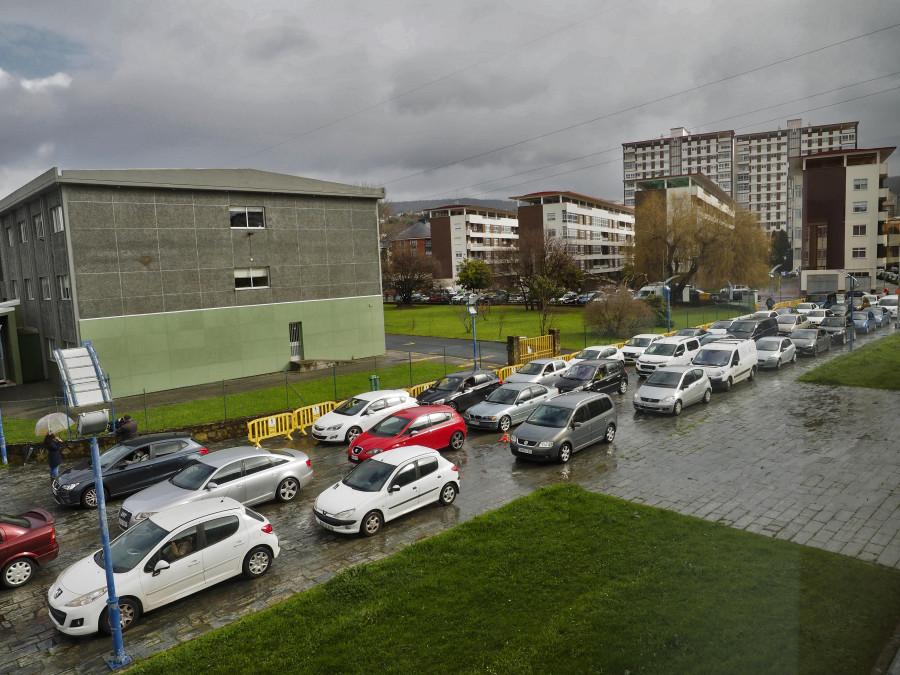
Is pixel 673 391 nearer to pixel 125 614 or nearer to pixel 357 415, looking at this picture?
pixel 357 415

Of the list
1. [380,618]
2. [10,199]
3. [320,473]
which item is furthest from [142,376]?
[380,618]

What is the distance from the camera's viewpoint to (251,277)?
32406 millimetres

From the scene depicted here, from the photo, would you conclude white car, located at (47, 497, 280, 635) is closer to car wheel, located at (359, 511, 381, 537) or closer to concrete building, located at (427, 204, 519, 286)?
car wheel, located at (359, 511, 381, 537)

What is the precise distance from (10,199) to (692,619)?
124 feet

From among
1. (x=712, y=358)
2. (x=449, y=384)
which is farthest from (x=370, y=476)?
(x=712, y=358)

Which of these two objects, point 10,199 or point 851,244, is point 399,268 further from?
point 851,244

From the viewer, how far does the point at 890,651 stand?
779 centimetres

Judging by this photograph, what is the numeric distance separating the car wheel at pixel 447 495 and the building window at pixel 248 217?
22761 millimetres

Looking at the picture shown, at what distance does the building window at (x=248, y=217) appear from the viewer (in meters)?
31.8

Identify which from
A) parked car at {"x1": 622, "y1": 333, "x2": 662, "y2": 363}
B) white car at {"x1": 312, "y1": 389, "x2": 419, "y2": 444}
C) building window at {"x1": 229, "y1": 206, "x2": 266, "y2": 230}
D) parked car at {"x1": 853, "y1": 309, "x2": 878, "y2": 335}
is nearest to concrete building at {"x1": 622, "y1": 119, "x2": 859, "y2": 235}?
parked car at {"x1": 853, "y1": 309, "x2": 878, "y2": 335}

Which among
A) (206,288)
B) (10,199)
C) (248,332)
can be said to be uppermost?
(10,199)

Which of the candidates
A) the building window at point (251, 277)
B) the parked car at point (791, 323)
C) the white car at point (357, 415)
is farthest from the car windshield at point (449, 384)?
the parked car at point (791, 323)

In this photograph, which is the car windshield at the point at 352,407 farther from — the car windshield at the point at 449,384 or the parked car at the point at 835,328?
the parked car at the point at 835,328

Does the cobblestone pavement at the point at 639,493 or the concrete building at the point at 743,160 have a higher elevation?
the concrete building at the point at 743,160
